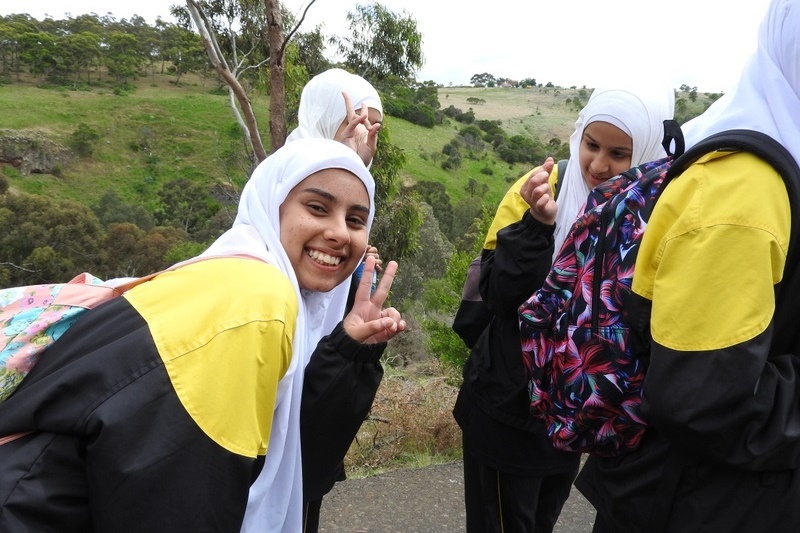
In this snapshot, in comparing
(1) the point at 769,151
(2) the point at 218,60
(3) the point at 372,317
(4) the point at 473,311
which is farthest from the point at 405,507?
(2) the point at 218,60

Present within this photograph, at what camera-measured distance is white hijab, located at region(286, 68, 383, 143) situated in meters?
2.68

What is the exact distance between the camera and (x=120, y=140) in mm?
45750

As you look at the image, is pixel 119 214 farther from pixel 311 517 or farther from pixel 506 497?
pixel 506 497

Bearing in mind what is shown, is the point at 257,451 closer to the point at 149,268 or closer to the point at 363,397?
the point at 363,397

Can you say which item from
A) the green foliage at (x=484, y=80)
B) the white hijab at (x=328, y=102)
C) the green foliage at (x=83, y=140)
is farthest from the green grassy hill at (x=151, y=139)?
the green foliage at (x=484, y=80)

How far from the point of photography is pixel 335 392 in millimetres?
1374

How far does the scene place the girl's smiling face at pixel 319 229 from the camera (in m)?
1.52

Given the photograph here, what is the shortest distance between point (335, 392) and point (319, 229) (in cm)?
42

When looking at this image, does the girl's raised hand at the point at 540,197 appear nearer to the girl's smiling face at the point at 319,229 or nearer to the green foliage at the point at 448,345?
the girl's smiling face at the point at 319,229

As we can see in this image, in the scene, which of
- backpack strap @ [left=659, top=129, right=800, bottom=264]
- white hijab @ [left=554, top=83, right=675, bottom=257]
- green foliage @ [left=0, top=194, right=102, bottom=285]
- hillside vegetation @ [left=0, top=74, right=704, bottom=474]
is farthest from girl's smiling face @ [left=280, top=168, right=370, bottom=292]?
green foliage @ [left=0, top=194, right=102, bottom=285]

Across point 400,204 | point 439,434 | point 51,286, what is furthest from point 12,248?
point 51,286

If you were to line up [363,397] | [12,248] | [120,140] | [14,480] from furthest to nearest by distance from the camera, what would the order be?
[120,140] < [12,248] < [363,397] < [14,480]

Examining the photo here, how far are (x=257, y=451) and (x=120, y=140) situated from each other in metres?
50.8

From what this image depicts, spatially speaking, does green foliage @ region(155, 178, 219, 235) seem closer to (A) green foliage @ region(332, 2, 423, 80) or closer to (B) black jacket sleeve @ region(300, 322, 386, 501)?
(A) green foliage @ region(332, 2, 423, 80)
